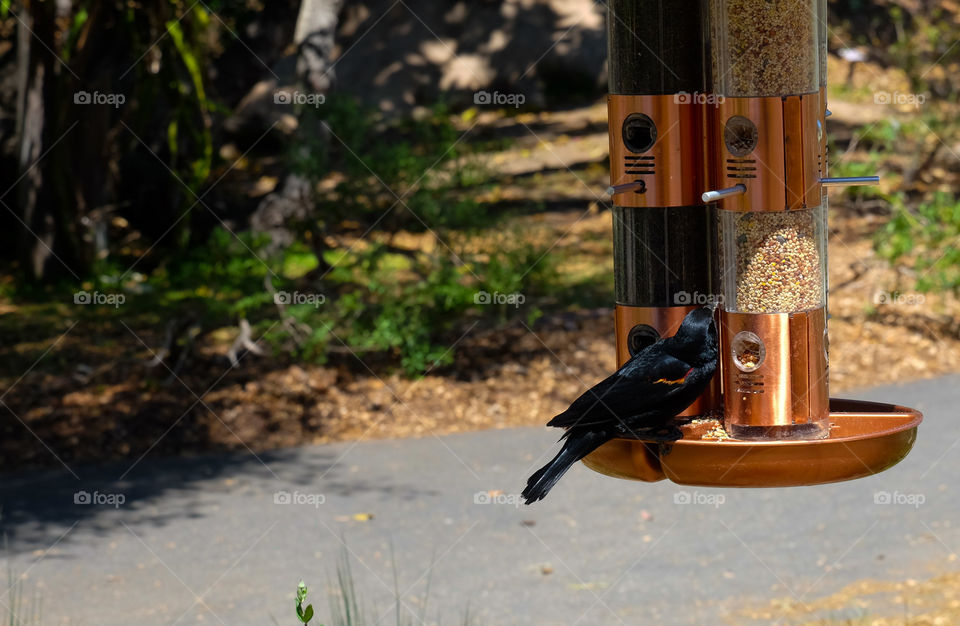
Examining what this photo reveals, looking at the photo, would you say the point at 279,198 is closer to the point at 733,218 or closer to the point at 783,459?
the point at 733,218

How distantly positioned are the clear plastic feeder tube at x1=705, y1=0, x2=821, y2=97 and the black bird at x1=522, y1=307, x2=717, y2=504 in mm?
659

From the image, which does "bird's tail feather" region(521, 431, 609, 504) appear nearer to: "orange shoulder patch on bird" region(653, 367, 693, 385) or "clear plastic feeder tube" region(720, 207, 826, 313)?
"orange shoulder patch on bird" region(653, 367, 693, 385)

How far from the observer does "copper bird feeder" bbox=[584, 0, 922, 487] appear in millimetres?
3256

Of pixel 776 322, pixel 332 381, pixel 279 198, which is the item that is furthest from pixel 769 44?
pixel 279 198

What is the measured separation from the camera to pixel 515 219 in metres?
9.52

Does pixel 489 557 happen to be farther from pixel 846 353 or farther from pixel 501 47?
pixel 501 47

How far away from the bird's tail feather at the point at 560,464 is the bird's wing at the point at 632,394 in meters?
0.04

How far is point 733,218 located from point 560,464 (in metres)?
0.90

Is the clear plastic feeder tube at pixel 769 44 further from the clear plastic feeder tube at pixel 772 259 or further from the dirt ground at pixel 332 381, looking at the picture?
the dirt ground at pixel 332 381

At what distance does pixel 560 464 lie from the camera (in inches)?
120

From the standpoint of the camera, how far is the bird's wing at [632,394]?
3.15 metres

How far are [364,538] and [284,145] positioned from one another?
14.6ft

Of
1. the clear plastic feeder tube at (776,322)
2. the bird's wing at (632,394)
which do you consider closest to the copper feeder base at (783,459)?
the bird's wing at (632,394)

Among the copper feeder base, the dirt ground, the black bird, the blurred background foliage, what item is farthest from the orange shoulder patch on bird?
the blurred background foliage
